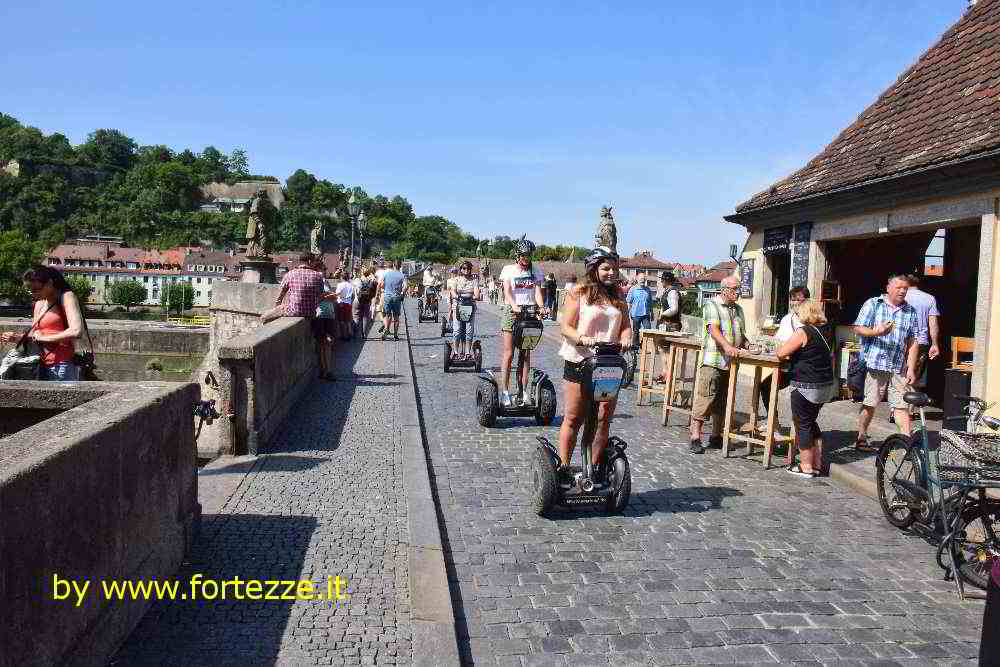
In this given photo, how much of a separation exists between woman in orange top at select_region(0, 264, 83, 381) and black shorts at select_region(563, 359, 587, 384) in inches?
143

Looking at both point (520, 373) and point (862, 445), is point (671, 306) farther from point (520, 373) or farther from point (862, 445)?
point (862, 445)

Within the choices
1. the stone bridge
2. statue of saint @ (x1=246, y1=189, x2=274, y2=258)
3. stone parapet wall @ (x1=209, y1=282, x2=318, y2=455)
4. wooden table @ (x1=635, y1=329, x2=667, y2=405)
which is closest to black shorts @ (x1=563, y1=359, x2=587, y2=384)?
the stone bridge

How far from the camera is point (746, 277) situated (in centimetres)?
1585

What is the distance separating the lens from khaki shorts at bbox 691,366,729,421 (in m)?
8.69

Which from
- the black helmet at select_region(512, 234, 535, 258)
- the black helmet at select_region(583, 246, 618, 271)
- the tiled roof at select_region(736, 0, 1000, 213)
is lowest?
the black helmet at select_region(583, 246, 618, 271)

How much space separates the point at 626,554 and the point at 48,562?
3.48 m

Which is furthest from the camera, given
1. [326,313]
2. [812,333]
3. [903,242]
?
[903,242]

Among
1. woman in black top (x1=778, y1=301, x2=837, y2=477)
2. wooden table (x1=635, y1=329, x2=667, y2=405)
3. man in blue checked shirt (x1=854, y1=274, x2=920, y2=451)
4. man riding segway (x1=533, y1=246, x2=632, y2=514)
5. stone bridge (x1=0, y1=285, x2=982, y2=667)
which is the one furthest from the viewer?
wooden table (x1=635, y1=329, x2=667, y2=405)

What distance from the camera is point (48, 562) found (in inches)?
115

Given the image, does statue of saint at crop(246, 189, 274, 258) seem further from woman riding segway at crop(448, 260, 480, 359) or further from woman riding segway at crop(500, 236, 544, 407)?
woman riding segway at crop(500, 236, 544, 407)

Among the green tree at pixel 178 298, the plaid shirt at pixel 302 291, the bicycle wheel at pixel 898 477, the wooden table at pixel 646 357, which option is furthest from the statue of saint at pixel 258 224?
the green tree at pixel 178 298

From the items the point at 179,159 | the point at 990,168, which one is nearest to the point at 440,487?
the point at 990,168

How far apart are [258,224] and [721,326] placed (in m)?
14.9

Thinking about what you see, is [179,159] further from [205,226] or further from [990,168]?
[990,168]
